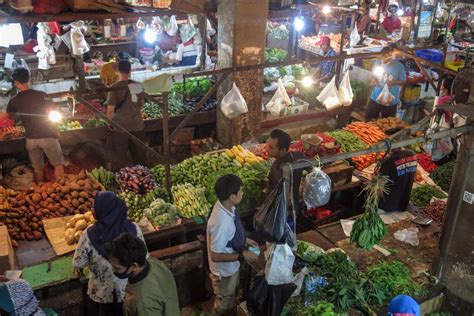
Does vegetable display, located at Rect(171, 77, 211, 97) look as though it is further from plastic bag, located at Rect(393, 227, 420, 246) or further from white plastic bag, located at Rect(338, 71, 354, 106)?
plastic bag, located at Rect(393, 227, 420, 246)

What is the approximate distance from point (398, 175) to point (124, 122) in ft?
13.4

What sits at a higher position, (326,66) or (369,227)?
(326,66)

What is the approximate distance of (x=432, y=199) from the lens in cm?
718

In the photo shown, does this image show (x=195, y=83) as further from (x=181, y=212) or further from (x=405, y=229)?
(x=405, y=229)

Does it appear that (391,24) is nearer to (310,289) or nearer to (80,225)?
(310,289)

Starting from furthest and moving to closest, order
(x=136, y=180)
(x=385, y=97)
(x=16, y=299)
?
(x=385, y=97) < (x=136, y=180) < (x=16, y=299)

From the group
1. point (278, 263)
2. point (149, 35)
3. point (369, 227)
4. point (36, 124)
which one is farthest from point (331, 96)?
point (149, 35)

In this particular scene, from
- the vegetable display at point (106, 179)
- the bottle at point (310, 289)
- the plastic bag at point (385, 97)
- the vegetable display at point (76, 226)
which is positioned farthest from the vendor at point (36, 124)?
the plastic bag at point (385, 97)

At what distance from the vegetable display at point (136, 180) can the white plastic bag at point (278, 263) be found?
9.55ft

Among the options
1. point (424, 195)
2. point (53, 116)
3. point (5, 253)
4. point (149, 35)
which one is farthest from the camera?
point (149, 35)

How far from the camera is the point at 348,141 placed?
8.41 m

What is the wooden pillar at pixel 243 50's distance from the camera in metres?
8.10

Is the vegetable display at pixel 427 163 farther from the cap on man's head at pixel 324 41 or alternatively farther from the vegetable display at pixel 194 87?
the cap on man's head at pixel 324 41

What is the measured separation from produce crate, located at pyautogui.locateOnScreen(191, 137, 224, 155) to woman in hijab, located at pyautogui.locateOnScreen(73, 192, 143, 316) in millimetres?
4181
